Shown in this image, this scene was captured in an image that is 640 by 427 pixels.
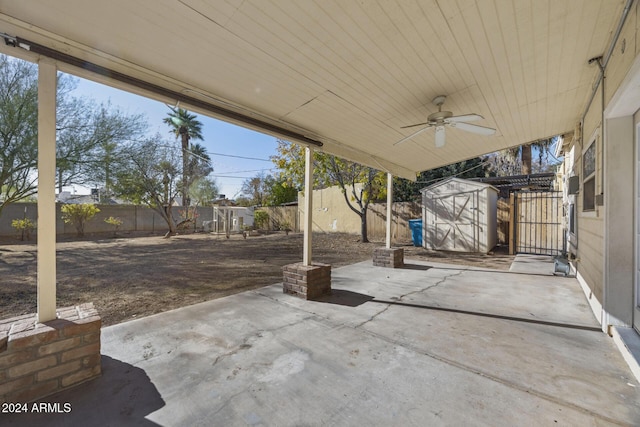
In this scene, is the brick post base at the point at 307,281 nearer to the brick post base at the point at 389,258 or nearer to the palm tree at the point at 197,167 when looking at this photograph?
the brick post base at the point at 389,258

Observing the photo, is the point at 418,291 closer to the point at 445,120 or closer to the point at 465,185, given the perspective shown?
the point at 445,120

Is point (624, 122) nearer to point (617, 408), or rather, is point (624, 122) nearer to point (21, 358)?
point (617, 408)

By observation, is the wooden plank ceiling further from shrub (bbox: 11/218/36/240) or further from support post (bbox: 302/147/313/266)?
shrub (bbox: 11/218/36/240)

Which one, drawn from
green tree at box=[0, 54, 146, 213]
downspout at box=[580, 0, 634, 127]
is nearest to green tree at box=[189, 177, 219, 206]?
green tree at box=[0, 54, 146, 213]

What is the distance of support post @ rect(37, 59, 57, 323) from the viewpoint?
2023 millimetres

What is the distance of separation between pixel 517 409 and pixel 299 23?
3.10 metres

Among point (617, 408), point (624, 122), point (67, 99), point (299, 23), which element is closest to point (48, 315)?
point (299, 23)

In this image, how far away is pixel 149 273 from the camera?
6121mm

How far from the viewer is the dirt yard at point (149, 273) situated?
4.11 metres

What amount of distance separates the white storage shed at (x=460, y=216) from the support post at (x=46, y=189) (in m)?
9.80

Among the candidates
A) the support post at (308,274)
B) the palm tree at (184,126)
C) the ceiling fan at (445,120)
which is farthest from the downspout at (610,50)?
the palm tree at (184,126)

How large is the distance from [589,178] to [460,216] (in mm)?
5553

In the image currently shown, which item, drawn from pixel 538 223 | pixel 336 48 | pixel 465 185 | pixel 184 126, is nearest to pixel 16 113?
pixel 336 48

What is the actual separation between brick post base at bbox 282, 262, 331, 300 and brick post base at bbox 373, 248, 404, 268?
2.52 metres
